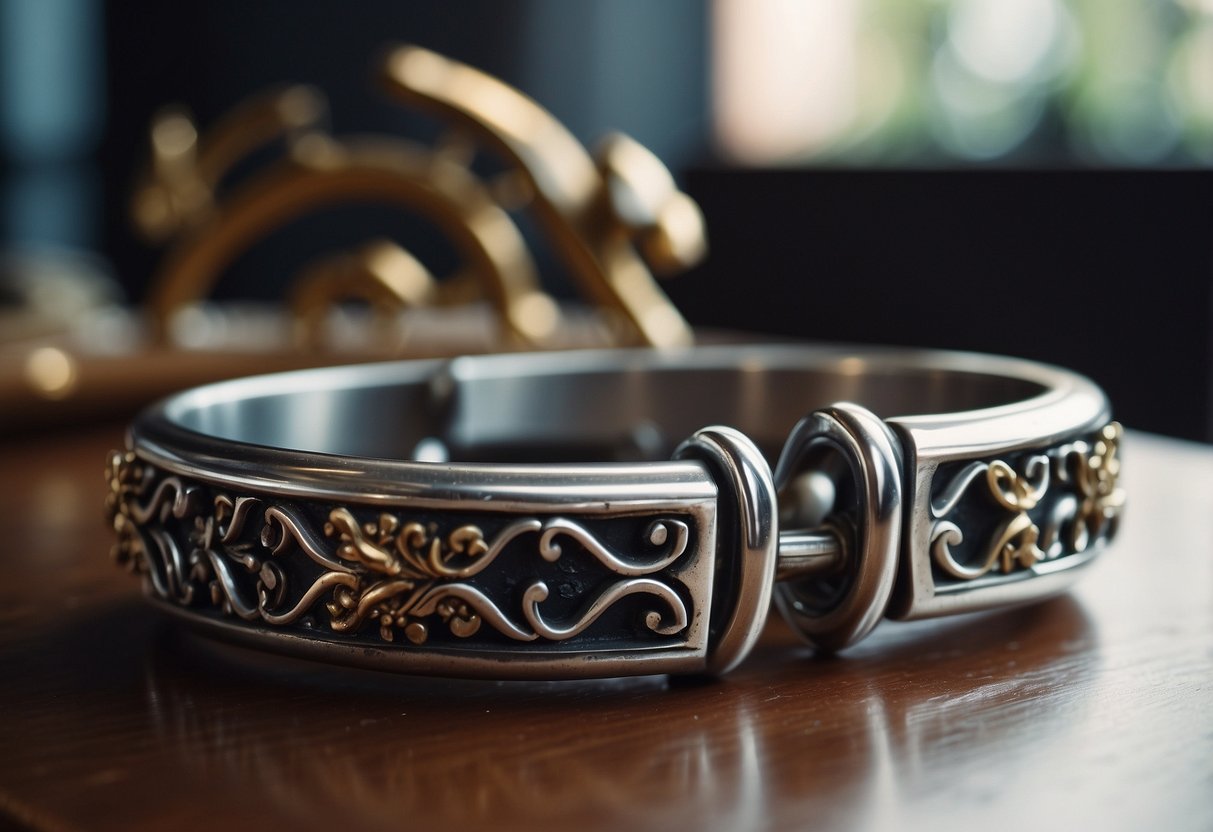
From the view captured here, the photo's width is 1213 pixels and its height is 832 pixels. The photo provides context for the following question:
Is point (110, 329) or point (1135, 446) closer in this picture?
point (1135, 446)

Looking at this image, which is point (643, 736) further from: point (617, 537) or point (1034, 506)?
point (1034, 506)

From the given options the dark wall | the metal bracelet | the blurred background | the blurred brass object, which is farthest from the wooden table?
the blurred background

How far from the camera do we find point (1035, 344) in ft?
5.35

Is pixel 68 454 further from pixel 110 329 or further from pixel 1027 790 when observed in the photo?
pixel 1027 790

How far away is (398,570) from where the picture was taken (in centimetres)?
41

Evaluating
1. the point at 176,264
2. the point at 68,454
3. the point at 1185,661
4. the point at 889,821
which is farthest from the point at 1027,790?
the point at 176,264

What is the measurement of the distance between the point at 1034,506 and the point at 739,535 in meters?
0.12

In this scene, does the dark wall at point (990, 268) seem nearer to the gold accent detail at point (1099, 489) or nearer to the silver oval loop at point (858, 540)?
the gold accent detail at point (1099, 489)

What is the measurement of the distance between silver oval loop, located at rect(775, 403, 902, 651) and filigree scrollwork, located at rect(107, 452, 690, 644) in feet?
0.19

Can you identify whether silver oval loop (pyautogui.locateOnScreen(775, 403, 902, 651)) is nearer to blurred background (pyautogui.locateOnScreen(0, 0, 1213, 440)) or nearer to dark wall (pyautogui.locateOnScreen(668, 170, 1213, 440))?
dark wall (pyautogui.locateOnScreen(668, 170, 1213, 440))

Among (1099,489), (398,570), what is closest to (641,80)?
(1099,489)

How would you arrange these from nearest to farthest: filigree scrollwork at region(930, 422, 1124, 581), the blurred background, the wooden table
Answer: the wooden table → filigree scrollwork at region(930, 422, 1124, 581) → the blurred background

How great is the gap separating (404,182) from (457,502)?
726mm

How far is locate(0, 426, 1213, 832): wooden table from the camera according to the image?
1.14 ft
